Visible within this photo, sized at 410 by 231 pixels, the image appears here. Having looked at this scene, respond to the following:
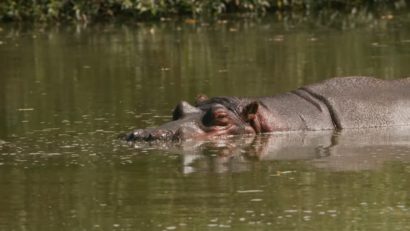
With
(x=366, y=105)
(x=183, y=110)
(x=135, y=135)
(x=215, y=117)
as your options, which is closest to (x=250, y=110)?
(x=215, y=117)

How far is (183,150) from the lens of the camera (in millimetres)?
10547

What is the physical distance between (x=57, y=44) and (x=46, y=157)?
9412mm

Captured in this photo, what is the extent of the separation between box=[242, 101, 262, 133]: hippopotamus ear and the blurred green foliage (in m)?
11.1

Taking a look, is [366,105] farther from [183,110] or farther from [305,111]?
[183,110]

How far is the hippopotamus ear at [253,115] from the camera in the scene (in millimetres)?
11031

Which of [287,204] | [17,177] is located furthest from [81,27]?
[287,204]

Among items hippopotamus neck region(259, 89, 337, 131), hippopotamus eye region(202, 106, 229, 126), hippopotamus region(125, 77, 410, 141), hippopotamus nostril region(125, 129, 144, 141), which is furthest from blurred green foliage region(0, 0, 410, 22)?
hippopotamus nostril region(125, 129, 144, 141)

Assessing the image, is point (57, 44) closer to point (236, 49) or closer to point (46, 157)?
point (236, 49)

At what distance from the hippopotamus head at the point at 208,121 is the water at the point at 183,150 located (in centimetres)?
12

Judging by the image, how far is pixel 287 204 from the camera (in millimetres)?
8273

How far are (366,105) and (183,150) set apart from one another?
182 cm

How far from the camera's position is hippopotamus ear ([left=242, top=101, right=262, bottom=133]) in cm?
1103

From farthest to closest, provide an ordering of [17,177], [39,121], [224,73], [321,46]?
[321,46]
[224,73]
[39,121]
[17,177]

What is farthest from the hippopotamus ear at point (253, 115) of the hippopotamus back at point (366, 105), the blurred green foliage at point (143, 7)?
the blurred green foliage at point (143, 7)
